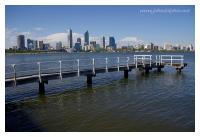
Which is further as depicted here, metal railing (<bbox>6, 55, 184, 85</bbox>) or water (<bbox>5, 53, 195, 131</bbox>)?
metal railing (<bbox>6, 55, 184, 85</bbox>)

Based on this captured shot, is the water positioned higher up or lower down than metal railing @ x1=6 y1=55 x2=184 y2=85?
lower down

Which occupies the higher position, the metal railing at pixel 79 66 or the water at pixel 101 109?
the metal railing at pixel 79 66

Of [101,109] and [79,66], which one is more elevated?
[79,66]

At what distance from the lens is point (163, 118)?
1204 cm

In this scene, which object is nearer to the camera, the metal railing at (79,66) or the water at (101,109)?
the water at (101,109)

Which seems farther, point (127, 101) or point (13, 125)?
point (127, 101)

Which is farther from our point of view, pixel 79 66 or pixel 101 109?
pixel 79 66
